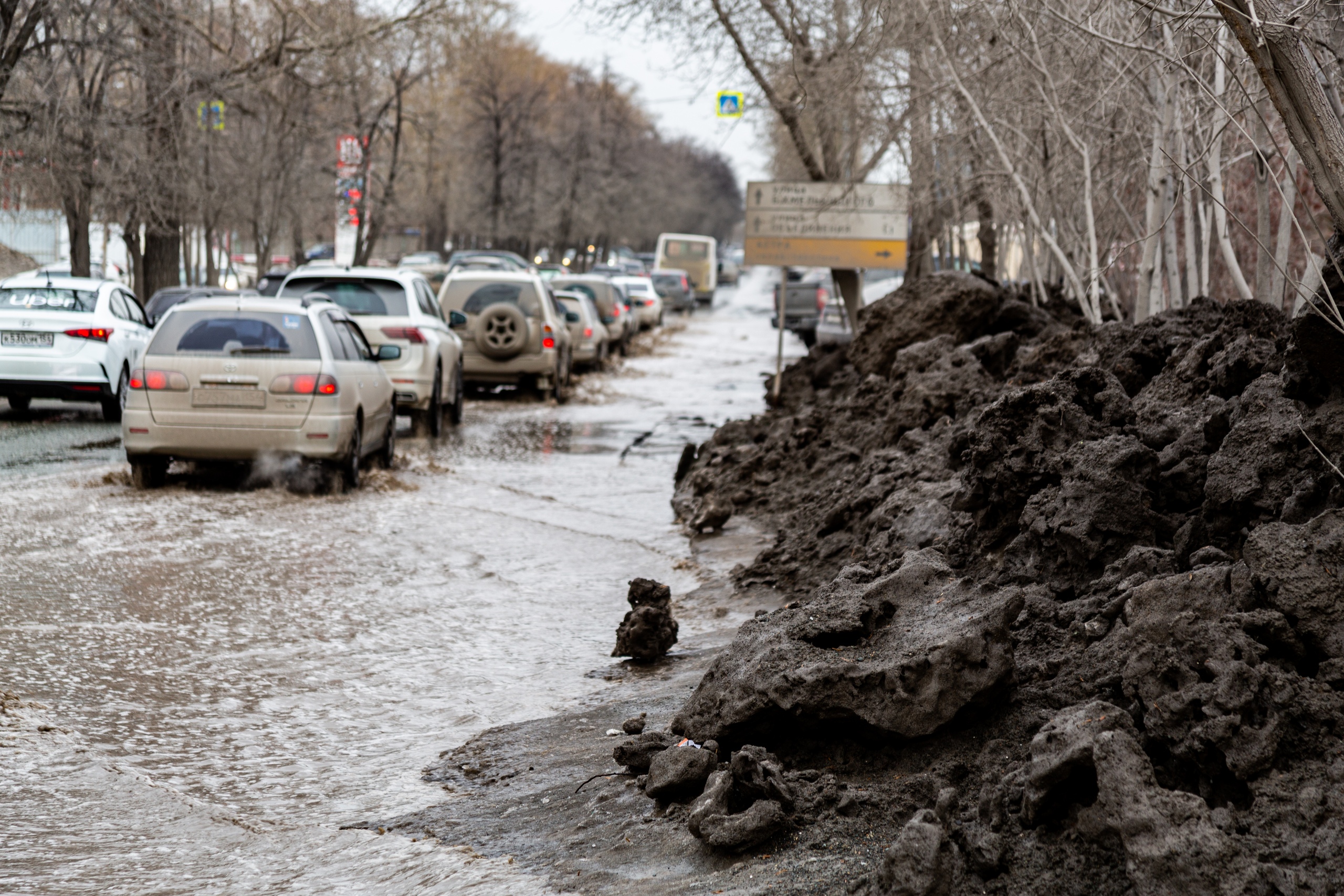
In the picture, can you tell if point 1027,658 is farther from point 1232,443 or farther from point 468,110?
point 468,110

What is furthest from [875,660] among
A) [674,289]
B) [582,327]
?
[674,289]

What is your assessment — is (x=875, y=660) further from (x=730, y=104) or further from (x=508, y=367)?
(x=730, y=104)

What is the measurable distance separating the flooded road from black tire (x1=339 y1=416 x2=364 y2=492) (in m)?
0.22

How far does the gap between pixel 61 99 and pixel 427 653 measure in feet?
48.8

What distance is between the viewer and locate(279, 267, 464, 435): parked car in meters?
16.8

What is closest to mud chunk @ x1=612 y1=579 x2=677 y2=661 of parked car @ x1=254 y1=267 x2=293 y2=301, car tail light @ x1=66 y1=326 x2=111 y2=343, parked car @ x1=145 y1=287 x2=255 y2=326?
car tail light @ x1=66 y1=326 x2=111 y2=343

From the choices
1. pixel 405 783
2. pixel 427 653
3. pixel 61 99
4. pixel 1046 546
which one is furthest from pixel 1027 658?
pixel 61 99

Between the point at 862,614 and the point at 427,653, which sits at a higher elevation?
the point at 862,614

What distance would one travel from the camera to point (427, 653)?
291 inches

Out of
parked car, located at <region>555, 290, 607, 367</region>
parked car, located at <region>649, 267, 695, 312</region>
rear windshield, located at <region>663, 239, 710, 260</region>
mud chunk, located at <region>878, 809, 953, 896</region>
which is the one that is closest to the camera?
mud chunk, located at <region>878, 809, 953, 896</region>

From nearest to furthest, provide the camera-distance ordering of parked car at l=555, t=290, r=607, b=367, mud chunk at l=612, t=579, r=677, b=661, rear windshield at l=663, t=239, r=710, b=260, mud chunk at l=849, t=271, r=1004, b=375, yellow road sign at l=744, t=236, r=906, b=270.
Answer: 1. mud chunk at l=612, t=579, r=677, b=661
2. mud chunk at l=849, t=271, r=1004, b=375
3. yellow road sign at l=744, t=236, r=906, b=270
4. parked car at l=555, t=290, r=607, b=367
5. rear windshield at l=663, t=239, r=710, b=260

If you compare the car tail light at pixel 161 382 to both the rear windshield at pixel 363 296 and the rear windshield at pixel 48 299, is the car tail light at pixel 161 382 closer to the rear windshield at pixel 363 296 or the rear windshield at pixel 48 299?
the rear windshield at pixel 363 296

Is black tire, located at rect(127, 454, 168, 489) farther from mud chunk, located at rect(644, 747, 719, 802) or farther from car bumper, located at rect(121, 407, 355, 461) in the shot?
mud chunk, located at rect(644, 747, 719, 802)

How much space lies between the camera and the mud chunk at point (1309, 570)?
13.4ft
